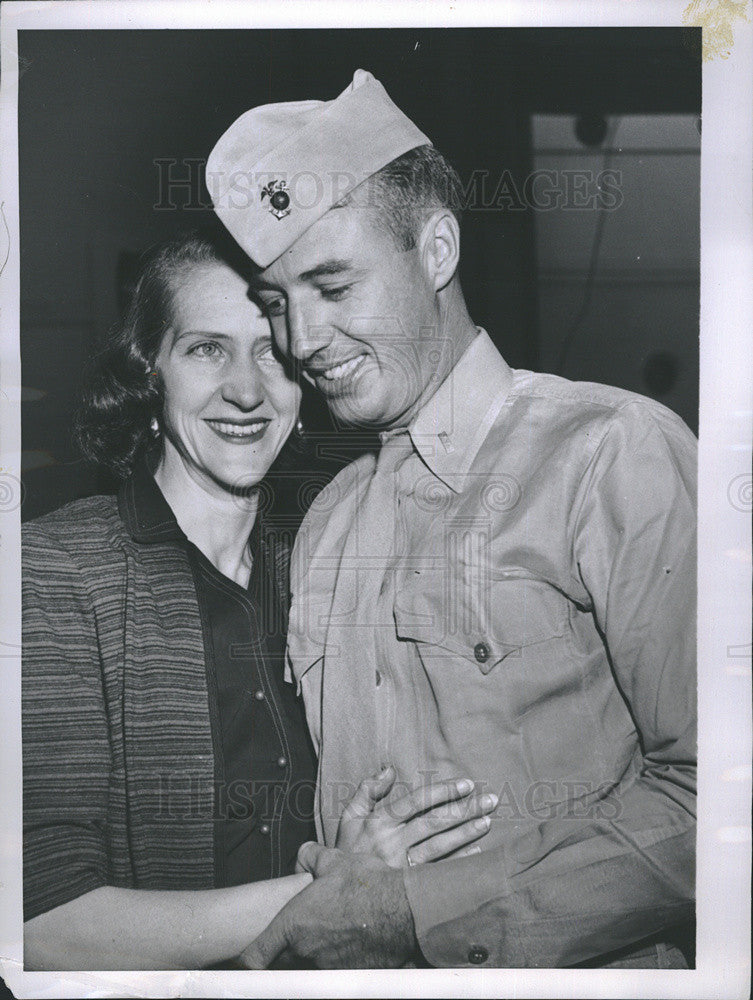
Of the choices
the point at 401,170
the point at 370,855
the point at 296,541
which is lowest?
the point at 370,855

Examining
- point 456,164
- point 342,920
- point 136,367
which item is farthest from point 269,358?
point 342,920

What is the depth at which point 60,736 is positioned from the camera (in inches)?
83.7

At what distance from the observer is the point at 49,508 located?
2148mm

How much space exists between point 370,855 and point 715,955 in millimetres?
780

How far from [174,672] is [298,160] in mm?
1093

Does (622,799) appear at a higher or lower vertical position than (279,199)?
lower

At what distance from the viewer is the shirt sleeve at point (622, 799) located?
2.01m

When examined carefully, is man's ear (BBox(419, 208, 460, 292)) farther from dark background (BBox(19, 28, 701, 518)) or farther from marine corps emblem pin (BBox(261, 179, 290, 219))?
marine corps emblem pin (BBox(261, 179, 290, 219))

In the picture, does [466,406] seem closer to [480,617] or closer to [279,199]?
[480,617]

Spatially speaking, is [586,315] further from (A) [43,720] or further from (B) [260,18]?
(A) [43,720]

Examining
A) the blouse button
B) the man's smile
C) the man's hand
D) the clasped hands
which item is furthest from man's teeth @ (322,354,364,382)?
the blouse button

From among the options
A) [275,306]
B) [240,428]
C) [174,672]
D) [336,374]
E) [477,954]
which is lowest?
[477,954]

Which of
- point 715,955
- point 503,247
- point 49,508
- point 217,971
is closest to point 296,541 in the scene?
point 49,508

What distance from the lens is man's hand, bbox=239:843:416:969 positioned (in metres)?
2.04
